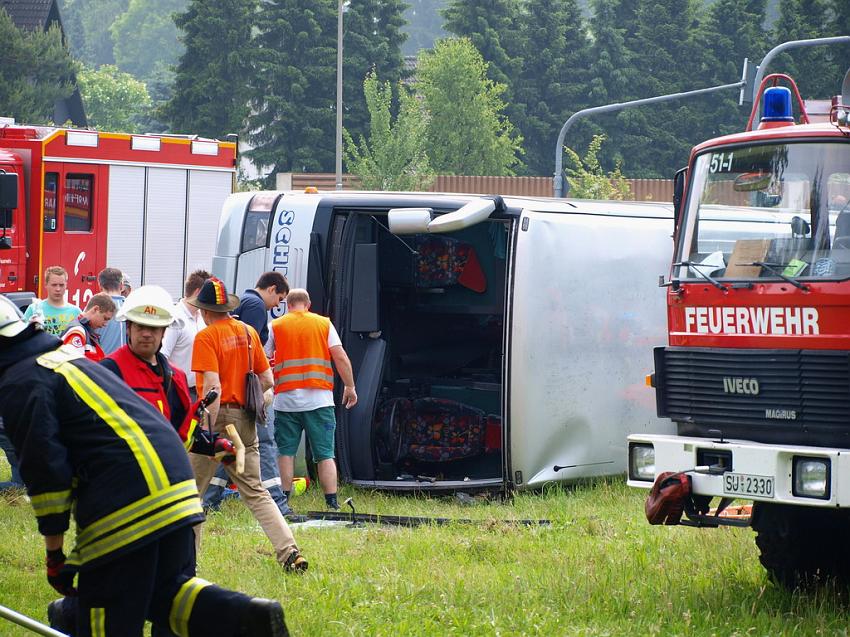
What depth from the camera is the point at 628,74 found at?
56250 millimetres

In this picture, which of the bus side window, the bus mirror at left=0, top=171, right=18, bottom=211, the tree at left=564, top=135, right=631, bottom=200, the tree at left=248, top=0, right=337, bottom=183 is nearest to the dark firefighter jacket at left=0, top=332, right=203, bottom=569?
the bus side window

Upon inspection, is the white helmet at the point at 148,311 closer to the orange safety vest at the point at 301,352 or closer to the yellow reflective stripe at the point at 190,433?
the yellow reflective stripe at the point at 190,433

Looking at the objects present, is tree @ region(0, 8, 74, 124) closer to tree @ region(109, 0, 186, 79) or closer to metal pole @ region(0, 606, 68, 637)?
metal pole @ region(0, 606, 68, 637)

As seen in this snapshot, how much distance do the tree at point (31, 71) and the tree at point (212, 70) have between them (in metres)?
3.82

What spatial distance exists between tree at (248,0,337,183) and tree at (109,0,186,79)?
179 feet

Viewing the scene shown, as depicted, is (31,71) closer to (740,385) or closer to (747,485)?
(740,385)

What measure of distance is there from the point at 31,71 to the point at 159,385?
4133cm

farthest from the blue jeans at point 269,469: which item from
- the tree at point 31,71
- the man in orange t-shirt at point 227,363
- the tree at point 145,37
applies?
the tree at point 145,37

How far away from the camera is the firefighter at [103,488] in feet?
16.0

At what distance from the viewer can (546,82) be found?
185ft

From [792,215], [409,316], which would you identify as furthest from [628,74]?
[792,215]

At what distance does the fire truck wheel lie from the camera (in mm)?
7148

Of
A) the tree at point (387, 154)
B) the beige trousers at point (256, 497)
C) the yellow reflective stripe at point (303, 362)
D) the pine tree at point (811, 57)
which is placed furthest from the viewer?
the pine tree at point (811, 57)

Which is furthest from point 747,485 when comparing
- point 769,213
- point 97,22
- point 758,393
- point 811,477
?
point 97,22
